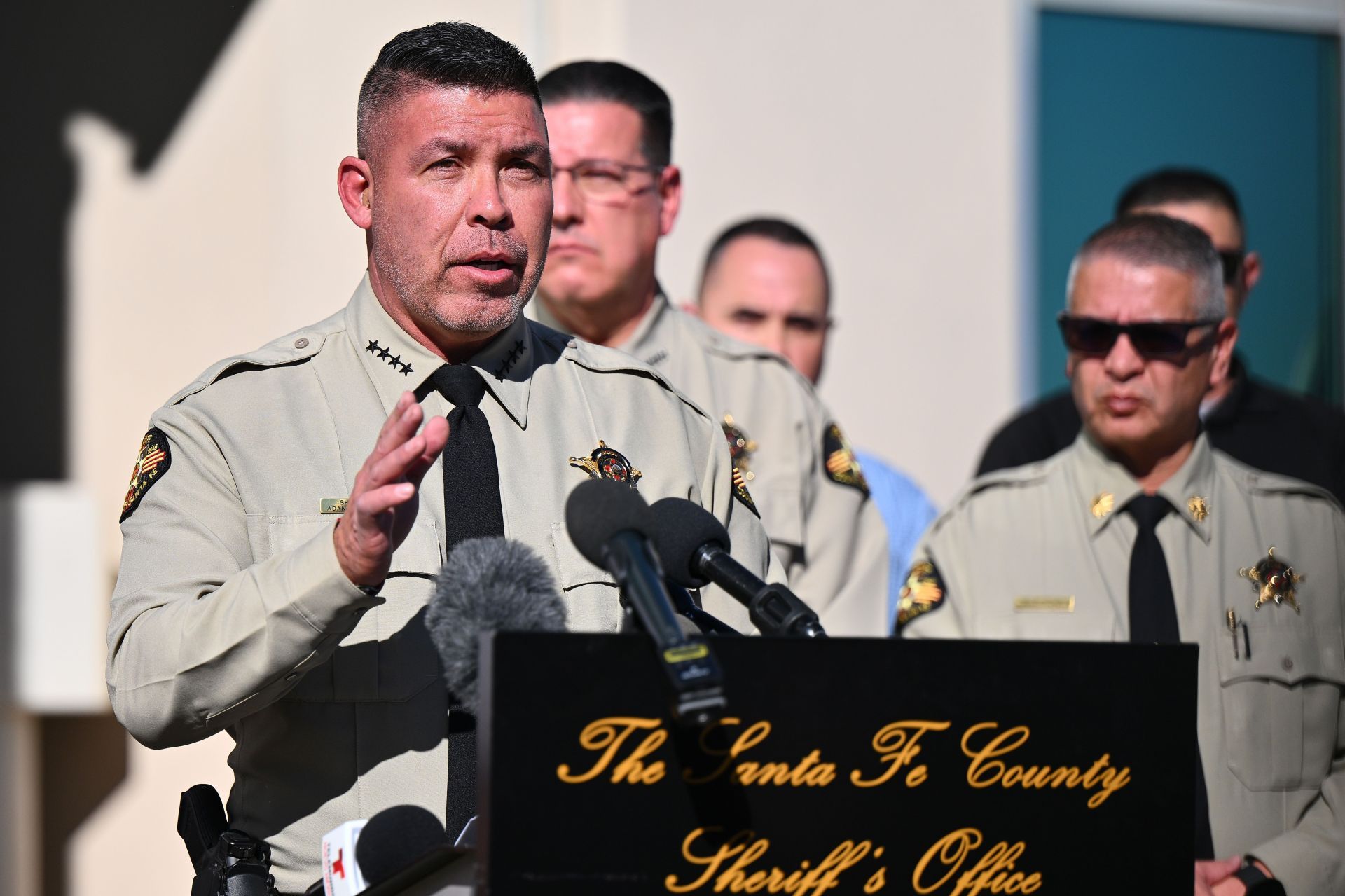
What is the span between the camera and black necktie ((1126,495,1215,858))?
12.2 feet

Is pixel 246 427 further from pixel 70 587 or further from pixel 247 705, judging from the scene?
pixel 70 587

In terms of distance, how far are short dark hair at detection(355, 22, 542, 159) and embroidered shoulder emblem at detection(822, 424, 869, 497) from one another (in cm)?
193

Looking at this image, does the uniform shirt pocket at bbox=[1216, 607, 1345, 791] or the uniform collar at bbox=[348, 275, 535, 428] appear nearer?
the uniform collar at bbox=[348, 275, 535, 428]

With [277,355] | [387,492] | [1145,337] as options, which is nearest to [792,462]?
[1145,337]

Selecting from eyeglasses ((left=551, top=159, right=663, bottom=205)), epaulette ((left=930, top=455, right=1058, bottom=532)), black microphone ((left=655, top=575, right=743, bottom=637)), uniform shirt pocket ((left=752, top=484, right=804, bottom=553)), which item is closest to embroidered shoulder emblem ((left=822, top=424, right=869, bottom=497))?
uniform shirt pocket ((left=752, top=484, right=804, bottom=553))

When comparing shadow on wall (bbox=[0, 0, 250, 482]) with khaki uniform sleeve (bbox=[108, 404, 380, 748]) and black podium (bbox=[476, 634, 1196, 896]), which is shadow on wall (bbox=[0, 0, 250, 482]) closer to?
khaki uniform sleeve (bbox=[108, 404, 380, 748])

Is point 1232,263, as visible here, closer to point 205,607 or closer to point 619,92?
point 619,92

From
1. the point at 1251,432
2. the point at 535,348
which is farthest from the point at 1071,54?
the point at 535,348

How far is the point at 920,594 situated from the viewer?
3900 millimetres

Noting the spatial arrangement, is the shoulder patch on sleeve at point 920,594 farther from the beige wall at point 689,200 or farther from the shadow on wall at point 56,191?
the shadow on wall at point 56,191

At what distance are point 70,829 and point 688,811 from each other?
4.11 meters

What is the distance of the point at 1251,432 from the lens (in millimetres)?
4594

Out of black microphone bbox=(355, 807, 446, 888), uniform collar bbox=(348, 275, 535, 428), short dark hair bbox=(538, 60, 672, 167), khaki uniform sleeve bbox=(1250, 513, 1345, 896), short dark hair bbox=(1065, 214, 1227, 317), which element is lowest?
khaki uniform sleeve bbox=(1250, 513, 1345, 896)

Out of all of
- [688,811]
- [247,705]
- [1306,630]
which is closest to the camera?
[688,811]
